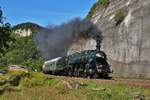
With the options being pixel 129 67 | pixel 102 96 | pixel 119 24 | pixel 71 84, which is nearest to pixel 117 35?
pixel 119 24

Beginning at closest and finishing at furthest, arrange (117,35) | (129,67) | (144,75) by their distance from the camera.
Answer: (144,75)
(129,67)
(117,35)

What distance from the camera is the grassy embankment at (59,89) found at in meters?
22.1

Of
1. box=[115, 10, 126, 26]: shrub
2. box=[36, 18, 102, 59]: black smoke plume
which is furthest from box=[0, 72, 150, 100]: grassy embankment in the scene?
box=[36, 18, 102, 59]: black smoke plume

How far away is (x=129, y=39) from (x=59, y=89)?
87.5ft

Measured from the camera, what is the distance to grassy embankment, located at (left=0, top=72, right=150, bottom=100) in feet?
72.5

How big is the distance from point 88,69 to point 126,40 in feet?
34.9

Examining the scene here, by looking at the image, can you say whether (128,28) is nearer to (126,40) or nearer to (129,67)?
(126,40)

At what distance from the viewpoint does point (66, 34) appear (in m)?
62.5

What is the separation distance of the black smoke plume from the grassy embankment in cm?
2661

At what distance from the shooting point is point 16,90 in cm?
2788

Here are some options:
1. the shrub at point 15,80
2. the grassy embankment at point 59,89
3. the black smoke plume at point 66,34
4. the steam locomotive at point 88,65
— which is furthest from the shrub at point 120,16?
the shrub at point 15,80

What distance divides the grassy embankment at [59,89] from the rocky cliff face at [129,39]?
16642mm

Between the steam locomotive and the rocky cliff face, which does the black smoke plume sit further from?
the steam locomotive

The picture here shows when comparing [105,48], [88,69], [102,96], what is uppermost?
[105,48]
